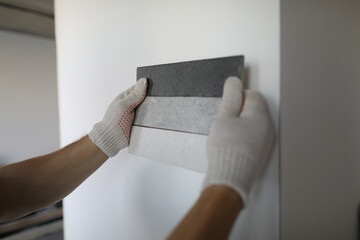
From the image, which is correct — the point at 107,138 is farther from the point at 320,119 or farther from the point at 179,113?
the point at 320,119

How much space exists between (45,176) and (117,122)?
33 cm

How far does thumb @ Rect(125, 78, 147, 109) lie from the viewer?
2.46 ft

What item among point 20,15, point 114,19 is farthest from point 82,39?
point 20,15

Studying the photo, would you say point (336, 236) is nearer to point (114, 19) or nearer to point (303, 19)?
point (303, 19)

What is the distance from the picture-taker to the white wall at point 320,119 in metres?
0.53

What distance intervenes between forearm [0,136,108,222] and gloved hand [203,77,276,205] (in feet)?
1.62

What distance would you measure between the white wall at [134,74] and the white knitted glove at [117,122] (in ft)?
0.36

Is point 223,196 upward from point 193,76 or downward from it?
downward

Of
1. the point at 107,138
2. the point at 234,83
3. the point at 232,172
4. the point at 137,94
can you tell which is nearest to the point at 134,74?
the point at 137,94

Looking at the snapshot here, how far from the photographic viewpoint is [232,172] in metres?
0.43

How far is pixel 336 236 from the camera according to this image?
69 centimetres

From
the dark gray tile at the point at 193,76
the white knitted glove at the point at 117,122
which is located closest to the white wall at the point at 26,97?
the white knitted glove at the point at 117,122

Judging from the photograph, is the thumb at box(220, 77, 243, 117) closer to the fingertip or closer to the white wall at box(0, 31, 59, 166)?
the fingertip

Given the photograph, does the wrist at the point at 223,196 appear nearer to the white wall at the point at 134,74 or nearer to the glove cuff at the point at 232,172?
the glove cuff at the point at 232,172
